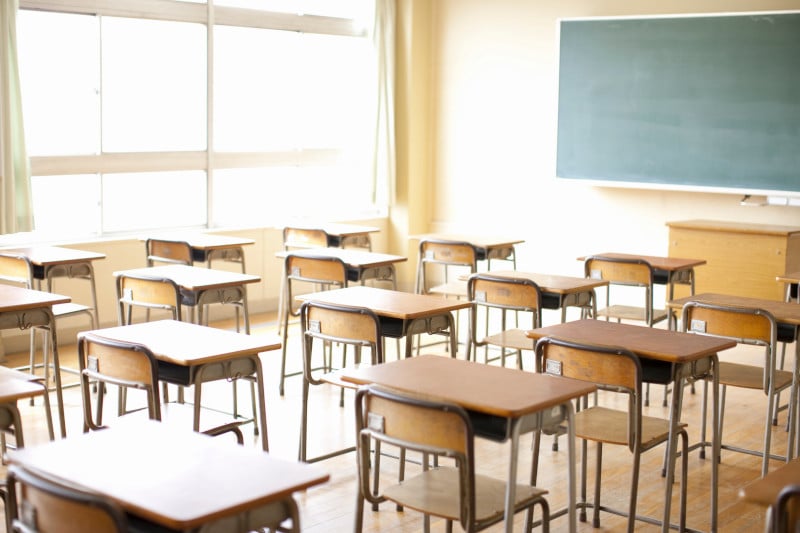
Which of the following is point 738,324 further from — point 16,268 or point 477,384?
point 16,268

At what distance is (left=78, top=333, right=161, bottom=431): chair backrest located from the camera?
136 inches

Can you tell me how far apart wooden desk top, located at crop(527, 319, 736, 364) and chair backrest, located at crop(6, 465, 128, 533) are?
2144 millimetres

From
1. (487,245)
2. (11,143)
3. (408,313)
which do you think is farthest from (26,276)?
(487,245)

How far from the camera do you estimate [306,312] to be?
4484 millimetres

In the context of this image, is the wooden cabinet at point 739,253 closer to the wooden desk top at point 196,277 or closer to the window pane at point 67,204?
the wooden desk top at point 196,277

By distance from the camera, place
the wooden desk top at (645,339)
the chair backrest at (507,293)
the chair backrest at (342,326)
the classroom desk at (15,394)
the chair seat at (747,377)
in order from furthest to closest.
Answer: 1. the chair backrest at (507,293)
2. the chair seat at (747,377)
3. the chair backrest at (342,326)
4. the wooden desk top at (645,339)
5. the classroom desk at (15,394)

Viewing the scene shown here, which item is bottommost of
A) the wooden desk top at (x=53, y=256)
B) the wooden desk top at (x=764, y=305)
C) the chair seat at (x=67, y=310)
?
the chair seat at (x=67, y=310)

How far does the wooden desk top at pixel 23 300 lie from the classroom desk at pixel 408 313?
114 centimetres

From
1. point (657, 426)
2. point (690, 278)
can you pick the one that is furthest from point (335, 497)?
point (690, 278)

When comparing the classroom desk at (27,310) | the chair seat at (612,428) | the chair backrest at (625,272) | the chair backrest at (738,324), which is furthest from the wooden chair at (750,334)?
the classroom desk at (27,310)

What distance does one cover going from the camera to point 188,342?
381 cm

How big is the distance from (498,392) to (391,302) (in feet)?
5.66

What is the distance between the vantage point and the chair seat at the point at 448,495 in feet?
9.53

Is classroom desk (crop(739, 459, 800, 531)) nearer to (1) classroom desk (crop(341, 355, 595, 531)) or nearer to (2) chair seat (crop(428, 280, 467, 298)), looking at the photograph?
(1) classroom desk (crop(341, 355, 595, 531))
